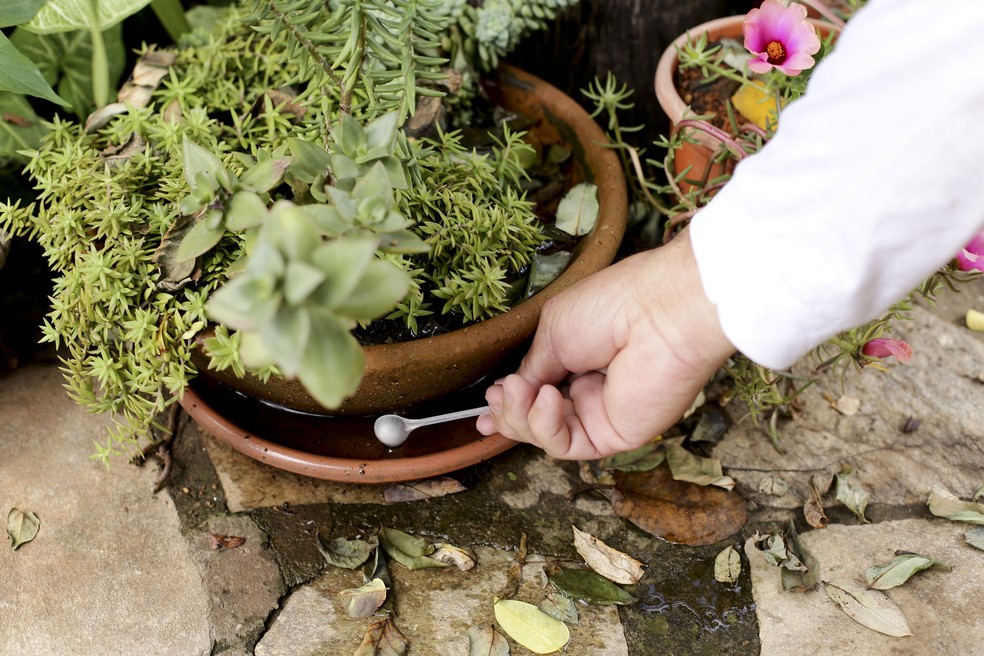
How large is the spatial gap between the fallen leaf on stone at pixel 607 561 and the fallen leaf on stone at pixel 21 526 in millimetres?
824

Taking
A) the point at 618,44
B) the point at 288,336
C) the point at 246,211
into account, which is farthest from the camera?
the point at 618,44

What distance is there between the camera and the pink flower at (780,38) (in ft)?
4.09

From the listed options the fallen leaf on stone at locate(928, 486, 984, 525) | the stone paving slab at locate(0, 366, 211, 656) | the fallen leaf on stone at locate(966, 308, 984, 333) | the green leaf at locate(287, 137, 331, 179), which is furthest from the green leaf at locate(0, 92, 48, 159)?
the fallen leaf on stone at locate(966, 308, 984, 333)

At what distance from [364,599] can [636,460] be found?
19.7 inches

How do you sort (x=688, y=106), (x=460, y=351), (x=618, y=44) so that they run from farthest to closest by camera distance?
(x=618, y=44) → (x=688, y=106) → (x=460, y=351)

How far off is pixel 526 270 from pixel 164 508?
2.26ft

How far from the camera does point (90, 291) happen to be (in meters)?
1.14

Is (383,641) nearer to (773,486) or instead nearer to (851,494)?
(773,486)

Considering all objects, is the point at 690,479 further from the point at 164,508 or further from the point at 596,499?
the point at 164,508

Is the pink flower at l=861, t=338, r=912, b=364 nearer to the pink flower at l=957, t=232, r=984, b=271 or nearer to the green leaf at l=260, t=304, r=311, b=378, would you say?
the pink flower at l=957, t=232, r=984, b=271

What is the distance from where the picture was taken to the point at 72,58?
63.9 inches

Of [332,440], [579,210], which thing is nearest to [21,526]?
[332,440]

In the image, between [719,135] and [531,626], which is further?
[719,135]

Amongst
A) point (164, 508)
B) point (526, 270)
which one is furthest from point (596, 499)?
point (164, 508)
